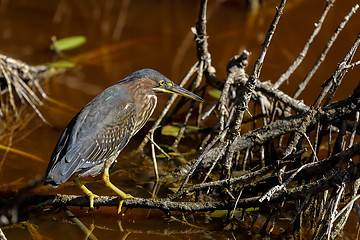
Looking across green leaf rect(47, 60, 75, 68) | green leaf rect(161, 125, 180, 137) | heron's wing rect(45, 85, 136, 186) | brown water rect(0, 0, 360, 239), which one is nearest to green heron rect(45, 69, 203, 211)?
heron's wing rect(45, 85, 136, 186)

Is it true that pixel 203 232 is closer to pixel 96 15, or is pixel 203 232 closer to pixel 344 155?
pixel 344 155

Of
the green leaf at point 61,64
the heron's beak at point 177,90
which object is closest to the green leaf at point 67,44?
the green leaf at point 61,64

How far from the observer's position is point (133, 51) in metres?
7.61

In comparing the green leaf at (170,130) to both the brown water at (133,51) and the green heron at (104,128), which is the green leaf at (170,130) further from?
the green heron at (104,128)

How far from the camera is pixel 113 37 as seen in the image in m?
8.11

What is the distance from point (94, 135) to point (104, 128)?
0.12 m

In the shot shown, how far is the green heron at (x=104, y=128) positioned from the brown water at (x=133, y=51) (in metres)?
0.37

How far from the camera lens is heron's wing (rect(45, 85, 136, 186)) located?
369 centimetres

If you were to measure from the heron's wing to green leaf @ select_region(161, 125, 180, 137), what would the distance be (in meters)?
0.93

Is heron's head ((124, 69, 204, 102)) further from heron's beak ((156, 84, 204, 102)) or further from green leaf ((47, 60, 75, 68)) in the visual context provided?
green leaf ((47, 60, 75, 68))

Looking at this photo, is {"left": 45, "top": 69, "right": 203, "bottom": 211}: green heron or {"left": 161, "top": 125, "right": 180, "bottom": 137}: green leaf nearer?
{"left": 45, "top": 69, "right": 203, "bottom": 211}: green heron

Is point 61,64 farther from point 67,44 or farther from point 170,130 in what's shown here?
Result: point 170,130

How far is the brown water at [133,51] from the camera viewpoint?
3.98 metres

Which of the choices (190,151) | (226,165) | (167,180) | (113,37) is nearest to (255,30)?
(113,37)
